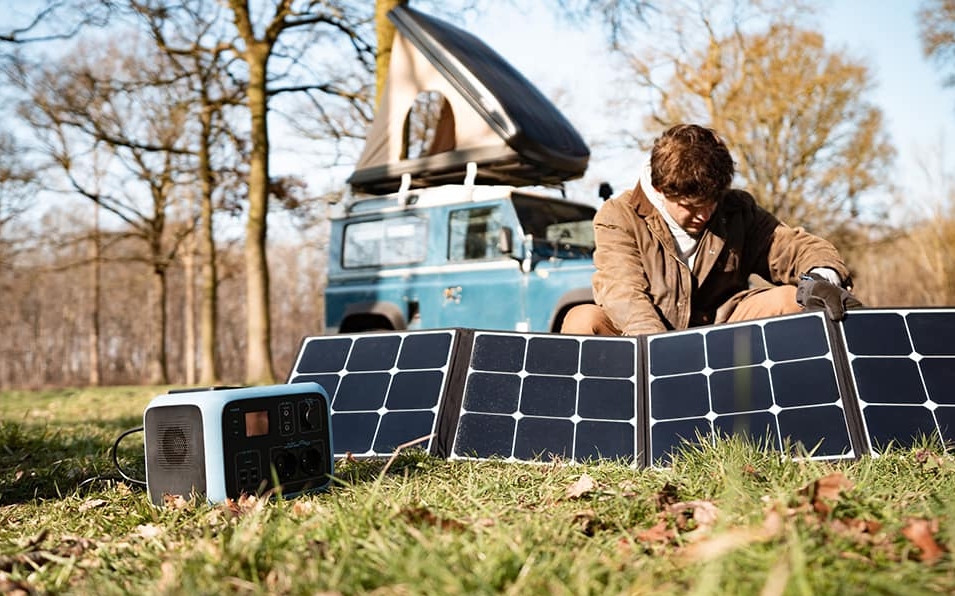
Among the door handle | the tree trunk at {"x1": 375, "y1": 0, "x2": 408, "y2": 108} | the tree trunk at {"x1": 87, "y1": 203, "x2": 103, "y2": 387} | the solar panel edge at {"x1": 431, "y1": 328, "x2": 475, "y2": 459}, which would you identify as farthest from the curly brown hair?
the tree trunk at {"x1": 87, "y1": 203, "x2": 103, "y2": 387}

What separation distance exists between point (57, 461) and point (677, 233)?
3.51 metres

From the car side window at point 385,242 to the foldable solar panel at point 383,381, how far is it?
5598mm

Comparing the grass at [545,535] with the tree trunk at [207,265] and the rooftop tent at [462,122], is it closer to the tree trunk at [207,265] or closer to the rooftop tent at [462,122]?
the rooftop tent at [462,122]

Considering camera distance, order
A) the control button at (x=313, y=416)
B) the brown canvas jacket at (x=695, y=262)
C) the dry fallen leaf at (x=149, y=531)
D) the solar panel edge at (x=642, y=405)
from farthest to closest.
Answer: 1. the brown canvas jacket at (x=695, y=262)
2. the solar panel edge at (x=642, y=405)
3. the control button at (x=313, y=416)
4. the dry fallen leaf at (x=149, y=531)

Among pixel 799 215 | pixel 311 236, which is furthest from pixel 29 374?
pixel 799 215

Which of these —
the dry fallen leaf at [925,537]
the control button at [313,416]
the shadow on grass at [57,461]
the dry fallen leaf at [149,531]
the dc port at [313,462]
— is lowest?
the shadow on grass at [57,461]

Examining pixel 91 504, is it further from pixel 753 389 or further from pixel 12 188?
pixel 12 188

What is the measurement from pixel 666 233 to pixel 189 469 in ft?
9.07

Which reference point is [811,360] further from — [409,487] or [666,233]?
[409,487]

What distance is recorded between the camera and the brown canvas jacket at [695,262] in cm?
455

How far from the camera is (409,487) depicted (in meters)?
2.79

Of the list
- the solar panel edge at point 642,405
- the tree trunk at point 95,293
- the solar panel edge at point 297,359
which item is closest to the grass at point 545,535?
the solar panel edge at point 642,405

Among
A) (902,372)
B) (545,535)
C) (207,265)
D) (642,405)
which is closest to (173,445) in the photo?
(545,535)

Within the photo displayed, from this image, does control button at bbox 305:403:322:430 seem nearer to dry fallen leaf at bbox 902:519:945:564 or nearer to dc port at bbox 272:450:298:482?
dc port at bbox 272:450:298:482
